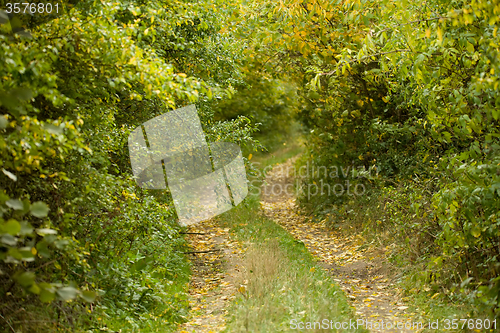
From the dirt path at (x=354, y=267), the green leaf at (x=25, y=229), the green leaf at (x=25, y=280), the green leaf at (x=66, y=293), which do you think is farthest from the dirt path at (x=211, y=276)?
the green leaf at (x=25, y=229)

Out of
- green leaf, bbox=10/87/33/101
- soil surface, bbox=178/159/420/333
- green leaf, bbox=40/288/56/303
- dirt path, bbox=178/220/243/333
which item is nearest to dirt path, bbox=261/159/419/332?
soil surface, bbox=178/159/420/333

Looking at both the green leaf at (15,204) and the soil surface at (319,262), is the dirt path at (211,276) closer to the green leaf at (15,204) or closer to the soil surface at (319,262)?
the soil surface at (319,262)

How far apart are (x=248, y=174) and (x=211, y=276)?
2168 mm

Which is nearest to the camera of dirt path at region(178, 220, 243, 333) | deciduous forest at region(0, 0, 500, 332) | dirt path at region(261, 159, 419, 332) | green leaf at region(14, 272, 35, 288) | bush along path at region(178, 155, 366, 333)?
green leaf at region(14, 272, 35, 288)

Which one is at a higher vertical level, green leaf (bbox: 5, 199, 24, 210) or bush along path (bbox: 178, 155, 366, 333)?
green leaf (bbox: 5, 199, 24, 210)

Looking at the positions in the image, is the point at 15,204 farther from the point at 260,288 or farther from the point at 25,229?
the point at 260,288

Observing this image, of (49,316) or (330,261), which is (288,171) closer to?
(330,261)

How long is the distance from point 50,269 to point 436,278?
479 centimetres

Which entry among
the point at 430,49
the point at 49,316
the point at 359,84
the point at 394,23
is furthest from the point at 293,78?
the point at 49,316

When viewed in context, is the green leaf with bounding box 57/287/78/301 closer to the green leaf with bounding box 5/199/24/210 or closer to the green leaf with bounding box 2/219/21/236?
the green leaf with bounding box 2/219/21/236

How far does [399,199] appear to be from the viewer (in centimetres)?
738

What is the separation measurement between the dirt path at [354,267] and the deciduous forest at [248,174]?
0.04 meters

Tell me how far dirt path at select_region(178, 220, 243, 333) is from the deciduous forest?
0.04 metres

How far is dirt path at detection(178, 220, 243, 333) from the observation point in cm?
548
